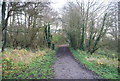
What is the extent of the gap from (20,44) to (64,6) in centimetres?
959

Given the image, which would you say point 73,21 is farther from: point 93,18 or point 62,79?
point 62,79

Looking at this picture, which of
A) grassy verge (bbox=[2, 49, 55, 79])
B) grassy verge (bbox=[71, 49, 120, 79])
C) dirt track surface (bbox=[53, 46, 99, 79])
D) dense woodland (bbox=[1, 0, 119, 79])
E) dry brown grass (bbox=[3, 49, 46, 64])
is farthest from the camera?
dense woodland (bbox=[1, 0, 119, 79])

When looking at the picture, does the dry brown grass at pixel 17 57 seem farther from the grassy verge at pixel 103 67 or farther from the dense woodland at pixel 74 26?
the grassy verge at pixel 103 67

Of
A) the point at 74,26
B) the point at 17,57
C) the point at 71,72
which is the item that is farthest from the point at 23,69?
the point at 74,26

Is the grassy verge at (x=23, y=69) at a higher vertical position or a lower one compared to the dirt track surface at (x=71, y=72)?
higher

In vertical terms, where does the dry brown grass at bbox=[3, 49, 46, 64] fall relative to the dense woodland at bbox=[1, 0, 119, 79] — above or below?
below

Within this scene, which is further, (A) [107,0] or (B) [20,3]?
(A) [107,0]

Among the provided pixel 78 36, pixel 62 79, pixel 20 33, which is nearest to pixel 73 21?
pixel 78 36

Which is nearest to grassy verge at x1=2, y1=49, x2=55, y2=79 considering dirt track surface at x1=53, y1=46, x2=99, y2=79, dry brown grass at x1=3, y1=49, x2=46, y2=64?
dry brown grass at x1=3, y1=49, x2=46, y2=64

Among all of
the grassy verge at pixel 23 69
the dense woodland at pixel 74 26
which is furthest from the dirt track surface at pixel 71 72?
the dense woodland at pixel 74 26

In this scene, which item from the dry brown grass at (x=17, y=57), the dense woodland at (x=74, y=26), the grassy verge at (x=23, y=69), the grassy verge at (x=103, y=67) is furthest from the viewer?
the dense woodland at (x=74, y=26)

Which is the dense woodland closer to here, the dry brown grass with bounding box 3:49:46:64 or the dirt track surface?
the dry brown grass with bounding box 3:49:46:64

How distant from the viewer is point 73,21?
13.8 m

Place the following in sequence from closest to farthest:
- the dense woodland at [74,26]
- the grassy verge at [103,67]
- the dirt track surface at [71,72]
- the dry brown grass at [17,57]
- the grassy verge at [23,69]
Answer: the grassy verge at [23,69] → the dirt track surface at [71,72] → the grassy verge at [103,67] → the dry brown grass at [17,57] → the dense woodland at [74,26]
